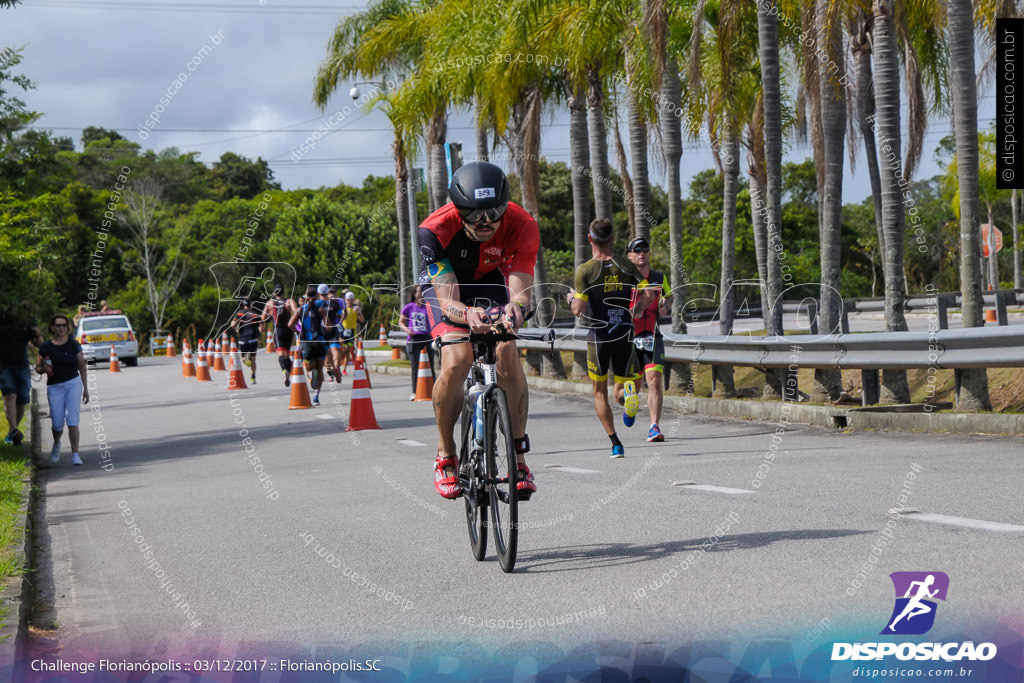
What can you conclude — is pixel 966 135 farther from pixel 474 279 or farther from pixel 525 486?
pixel 525 486

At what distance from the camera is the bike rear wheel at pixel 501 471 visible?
6148mm

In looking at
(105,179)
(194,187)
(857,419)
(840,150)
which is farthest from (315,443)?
(194,187)

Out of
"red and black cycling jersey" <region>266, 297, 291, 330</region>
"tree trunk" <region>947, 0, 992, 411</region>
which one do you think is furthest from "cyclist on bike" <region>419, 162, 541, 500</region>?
"red and black cycling jersey" <region>266, 297, 291, 330</region>

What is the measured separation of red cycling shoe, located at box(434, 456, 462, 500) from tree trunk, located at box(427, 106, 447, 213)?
25.4 meters

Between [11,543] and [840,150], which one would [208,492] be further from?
[840,150]

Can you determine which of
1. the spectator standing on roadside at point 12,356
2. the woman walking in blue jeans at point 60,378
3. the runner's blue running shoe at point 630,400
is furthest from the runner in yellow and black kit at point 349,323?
the runner's blue running shoe at point 630,400

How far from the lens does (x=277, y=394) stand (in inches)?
946

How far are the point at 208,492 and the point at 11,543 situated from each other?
9.82 ft

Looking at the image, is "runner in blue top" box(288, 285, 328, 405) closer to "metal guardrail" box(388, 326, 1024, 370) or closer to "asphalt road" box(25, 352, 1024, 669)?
"metal guardrail" box(388, 326, 1024, 370)

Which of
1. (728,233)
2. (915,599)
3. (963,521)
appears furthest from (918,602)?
(728,233)

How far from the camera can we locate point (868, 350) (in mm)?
13359

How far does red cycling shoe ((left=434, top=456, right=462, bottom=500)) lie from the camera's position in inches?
269

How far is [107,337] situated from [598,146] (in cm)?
2570

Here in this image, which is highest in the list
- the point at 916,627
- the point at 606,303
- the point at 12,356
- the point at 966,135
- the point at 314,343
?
the point at 966,135
